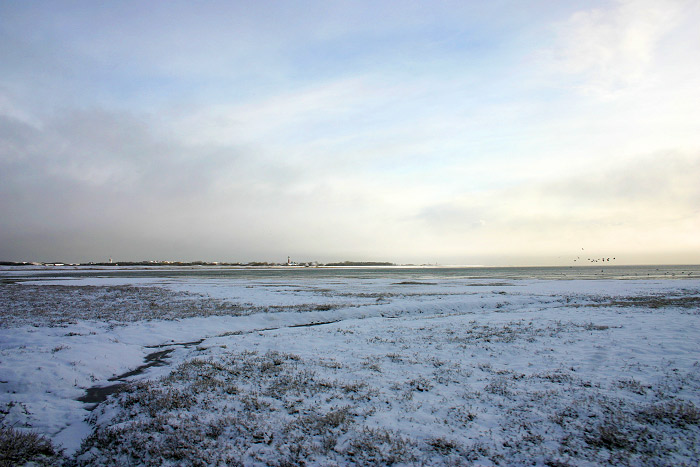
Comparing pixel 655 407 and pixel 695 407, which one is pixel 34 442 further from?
pixel 695 407

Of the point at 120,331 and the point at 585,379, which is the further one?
the point at 120,331

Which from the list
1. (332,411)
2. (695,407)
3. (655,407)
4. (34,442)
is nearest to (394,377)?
(332,411)

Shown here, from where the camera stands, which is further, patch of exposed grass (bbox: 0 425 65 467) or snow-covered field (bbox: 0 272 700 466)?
snow-covered field (bbox: 0 272 700 466)

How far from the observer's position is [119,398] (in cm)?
1029

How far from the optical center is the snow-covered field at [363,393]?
25.1 feet

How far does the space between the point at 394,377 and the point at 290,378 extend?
348 cm

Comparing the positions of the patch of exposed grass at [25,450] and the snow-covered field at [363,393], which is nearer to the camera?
the patch of exposed grass at [25,450]

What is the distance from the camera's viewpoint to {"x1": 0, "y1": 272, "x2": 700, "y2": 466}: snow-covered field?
7.64m

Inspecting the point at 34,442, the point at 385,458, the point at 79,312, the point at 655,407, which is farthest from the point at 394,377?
the point at 79,312

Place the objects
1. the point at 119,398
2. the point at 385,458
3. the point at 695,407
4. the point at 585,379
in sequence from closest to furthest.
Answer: the point at 385,458 < the point at 695,407 < the point at 119,398 < the point at 585,379

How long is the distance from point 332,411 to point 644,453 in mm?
6795

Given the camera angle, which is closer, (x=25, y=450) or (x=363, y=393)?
(x=25, y=450)

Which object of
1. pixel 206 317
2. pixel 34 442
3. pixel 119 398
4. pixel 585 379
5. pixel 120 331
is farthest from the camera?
pixel 206 317

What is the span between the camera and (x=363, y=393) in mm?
10703
